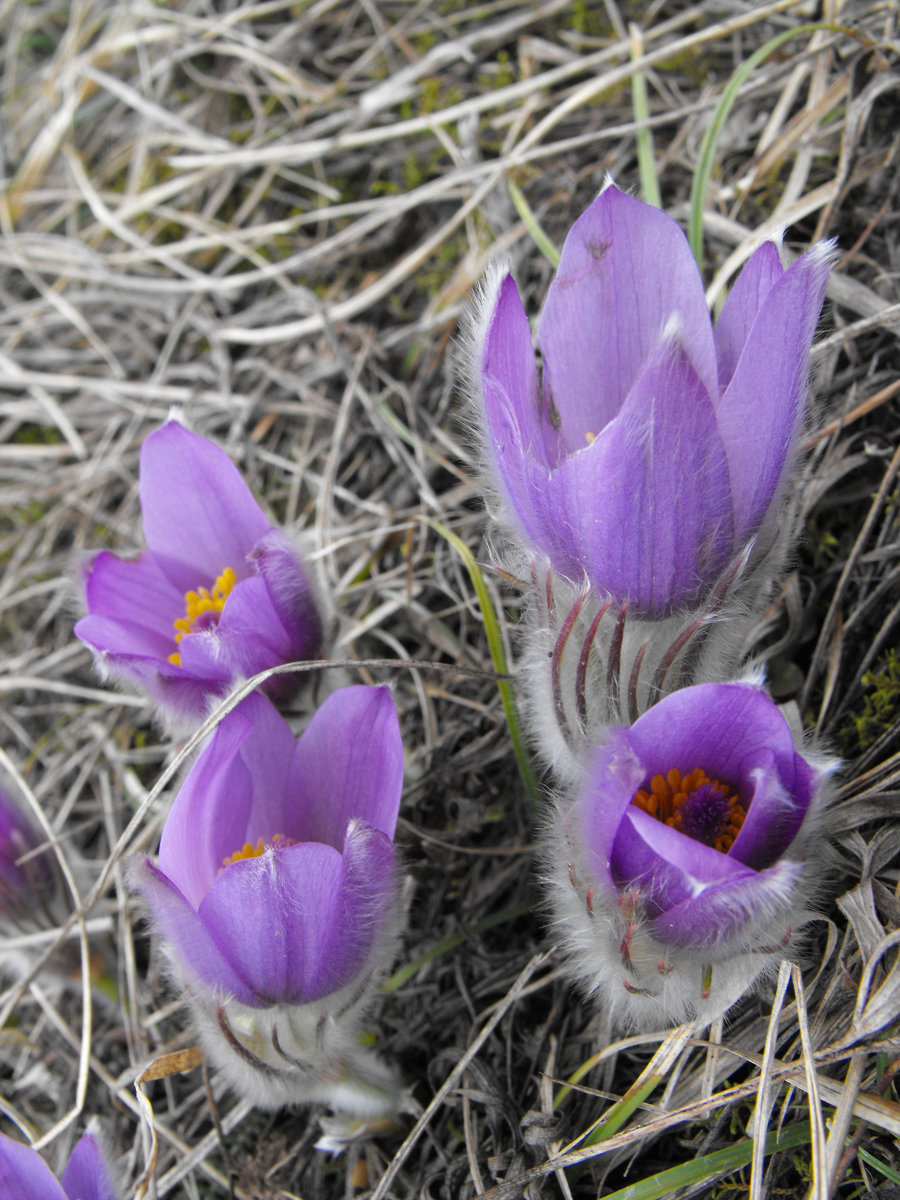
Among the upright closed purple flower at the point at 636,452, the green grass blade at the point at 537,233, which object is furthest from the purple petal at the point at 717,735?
the green grass blade at the point at 537,233

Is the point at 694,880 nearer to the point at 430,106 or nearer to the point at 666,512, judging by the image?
the point at 666,512

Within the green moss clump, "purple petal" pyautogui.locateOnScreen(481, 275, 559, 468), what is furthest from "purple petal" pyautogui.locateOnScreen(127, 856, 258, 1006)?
the green moss clump

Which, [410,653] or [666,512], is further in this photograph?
[410,653]

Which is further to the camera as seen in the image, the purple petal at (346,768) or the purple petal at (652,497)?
the purple petal at (346,768)

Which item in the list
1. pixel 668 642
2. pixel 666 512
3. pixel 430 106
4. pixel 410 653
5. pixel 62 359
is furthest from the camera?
pixel 62 359

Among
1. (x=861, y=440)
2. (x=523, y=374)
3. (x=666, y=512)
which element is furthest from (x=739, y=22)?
(x=666, y=512)

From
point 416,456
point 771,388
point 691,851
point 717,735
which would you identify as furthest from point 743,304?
point 416,456

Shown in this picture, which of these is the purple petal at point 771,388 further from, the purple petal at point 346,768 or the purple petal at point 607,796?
the purple petal at point 346,768
